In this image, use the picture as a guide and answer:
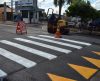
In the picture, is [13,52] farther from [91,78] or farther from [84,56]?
[91,78]

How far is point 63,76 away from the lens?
30.4ft

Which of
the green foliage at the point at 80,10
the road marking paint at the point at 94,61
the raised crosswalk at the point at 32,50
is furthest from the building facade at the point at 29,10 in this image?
the road marking paint at the point at 94,61

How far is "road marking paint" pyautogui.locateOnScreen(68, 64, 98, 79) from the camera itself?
9.53 meters

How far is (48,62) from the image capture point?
36.2ft

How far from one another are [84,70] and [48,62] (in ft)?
5.15

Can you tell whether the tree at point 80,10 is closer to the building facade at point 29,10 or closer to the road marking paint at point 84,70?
the building facade at point 29,10

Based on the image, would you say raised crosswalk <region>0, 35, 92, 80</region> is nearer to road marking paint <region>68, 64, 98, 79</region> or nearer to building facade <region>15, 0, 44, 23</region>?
road marking paint <region>68, 64, 98, 79</region>

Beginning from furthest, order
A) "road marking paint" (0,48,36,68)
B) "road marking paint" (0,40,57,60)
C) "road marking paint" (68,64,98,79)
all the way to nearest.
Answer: "road marking paint" (0,40,57,60), "road marking paint" (0,48,36,68), "road marking paint" (68,64,98,79)

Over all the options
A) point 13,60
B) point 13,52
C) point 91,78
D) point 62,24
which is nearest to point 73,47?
point 13,52

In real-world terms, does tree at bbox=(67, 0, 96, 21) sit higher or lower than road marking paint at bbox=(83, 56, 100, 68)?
higher

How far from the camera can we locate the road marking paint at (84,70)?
9.53m

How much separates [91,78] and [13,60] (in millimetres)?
3435

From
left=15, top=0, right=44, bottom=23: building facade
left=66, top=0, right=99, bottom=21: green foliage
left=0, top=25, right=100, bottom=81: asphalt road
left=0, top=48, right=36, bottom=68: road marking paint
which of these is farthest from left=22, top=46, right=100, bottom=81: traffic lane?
left=15, top=0, right=44, bottom=23: building facade

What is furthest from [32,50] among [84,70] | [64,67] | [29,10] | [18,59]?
[29,10]
